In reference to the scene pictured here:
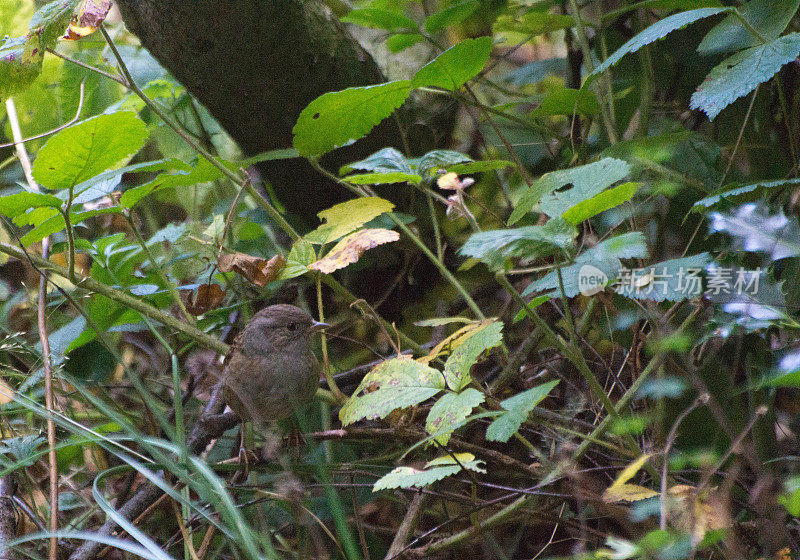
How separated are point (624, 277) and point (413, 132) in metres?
1.49

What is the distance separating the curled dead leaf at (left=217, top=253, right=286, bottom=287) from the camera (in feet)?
7.44

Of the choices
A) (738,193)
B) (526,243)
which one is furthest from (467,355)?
(738,193)

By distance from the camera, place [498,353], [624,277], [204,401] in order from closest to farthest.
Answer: [624,277] → [498,353] → [204,401]

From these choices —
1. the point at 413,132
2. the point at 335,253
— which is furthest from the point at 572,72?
the point at 335,253

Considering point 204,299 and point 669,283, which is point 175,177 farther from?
point 669,283

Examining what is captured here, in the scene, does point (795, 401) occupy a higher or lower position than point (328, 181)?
lower

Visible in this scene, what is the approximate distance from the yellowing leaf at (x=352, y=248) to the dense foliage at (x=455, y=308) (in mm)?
13

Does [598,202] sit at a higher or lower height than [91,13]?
lower

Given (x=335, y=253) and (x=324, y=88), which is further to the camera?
(x=324, y=88)

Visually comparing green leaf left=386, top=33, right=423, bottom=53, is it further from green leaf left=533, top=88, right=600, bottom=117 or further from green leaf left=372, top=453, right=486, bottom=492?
green leaf left=372, top=453, right=486, bottom=492

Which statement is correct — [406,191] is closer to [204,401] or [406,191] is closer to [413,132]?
[413,132]

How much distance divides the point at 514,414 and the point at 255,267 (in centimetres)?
105

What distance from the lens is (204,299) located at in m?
2.55

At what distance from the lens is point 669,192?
2.04m
